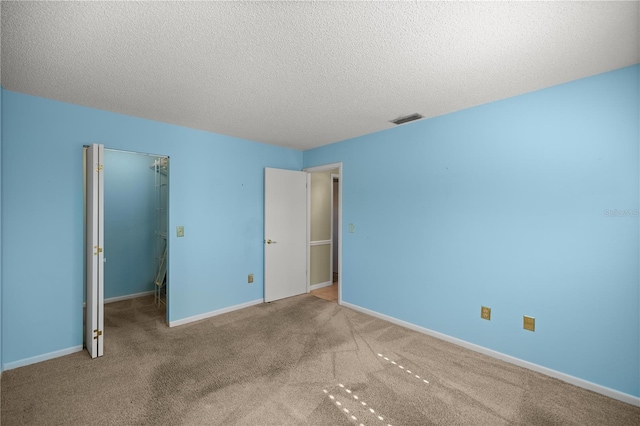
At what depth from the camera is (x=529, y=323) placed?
2475 millimetres

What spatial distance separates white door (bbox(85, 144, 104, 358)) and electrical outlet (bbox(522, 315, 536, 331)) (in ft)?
12.6

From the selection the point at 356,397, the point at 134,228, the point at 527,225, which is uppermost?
the point at 527,225

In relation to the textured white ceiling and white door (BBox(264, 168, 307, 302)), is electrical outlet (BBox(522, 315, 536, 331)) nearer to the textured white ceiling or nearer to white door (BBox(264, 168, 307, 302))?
the textured white ceiling

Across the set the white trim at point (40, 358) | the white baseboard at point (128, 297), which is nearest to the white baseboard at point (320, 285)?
the white baseboard at point (128, 297)

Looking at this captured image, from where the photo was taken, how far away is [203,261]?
3.66m

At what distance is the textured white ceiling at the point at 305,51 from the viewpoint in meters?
1.50

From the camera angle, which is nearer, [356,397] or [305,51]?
[305,51]

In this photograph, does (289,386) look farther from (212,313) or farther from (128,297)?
(128,297)

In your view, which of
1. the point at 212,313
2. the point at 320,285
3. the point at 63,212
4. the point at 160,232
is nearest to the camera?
the point at 63,212

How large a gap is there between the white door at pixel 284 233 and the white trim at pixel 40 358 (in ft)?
7.13

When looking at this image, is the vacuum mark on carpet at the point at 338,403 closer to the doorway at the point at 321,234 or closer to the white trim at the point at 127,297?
the doorway at the point at 321,234

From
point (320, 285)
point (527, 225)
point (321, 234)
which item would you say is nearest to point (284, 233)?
point (321, 234)

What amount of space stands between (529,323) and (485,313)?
35cm

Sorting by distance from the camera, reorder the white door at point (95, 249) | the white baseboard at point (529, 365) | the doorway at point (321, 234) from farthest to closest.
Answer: the doorway at point (321, 234), the white door at point (95, 249), the white baseboard at point (529, 365)
